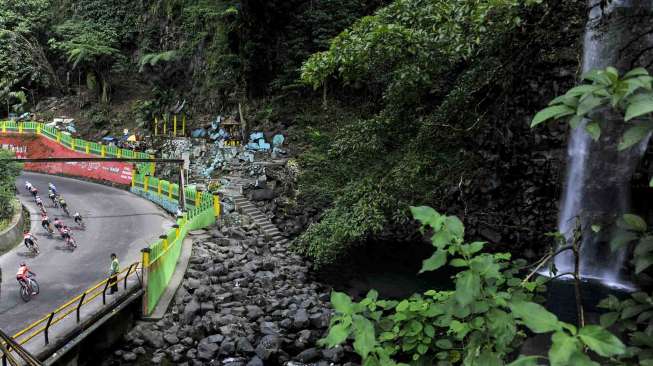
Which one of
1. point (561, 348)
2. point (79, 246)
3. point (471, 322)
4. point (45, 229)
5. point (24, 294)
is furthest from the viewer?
point (45, 229)

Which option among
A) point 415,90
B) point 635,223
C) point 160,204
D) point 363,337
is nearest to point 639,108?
point 635,223

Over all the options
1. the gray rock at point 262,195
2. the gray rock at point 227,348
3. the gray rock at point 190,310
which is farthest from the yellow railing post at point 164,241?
the gray rock at point 262,195

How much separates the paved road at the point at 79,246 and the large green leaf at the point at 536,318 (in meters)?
12.4

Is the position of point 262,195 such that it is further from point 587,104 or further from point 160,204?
point 587,104

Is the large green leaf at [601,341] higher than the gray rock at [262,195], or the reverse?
the large green leaf at [601,341]

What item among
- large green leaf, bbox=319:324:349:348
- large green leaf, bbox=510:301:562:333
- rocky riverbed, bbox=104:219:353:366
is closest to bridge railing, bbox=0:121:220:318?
rocky riverbed, bbox=104:219:353:366

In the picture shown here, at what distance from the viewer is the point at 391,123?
9273 mm

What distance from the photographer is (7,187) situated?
1853 cm

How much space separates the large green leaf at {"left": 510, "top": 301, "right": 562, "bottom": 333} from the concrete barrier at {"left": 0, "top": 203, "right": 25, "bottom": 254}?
737 inches

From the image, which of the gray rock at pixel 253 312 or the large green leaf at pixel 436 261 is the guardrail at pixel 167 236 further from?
the large green leaf at pixel 436 261

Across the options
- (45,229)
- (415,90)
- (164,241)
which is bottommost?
(45,229)

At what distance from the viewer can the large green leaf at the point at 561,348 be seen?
1519 mm

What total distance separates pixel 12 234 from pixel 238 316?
930 cm

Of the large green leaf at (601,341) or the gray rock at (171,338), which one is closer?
the large green leaf at (601,341)
